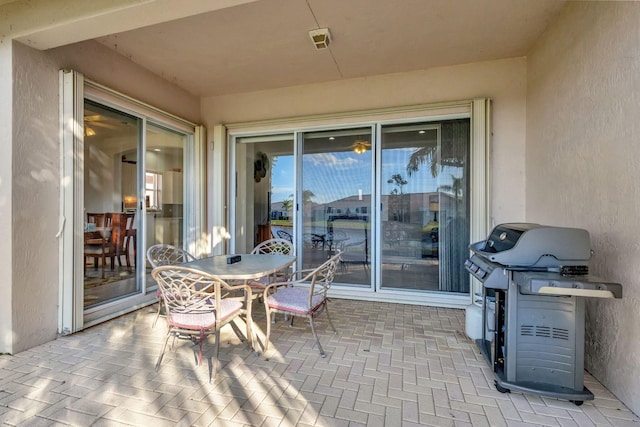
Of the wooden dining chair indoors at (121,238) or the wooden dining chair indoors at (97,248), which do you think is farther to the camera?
the wooden dining chair indoors at (121,238)

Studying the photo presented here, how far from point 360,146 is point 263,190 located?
5.39 ft

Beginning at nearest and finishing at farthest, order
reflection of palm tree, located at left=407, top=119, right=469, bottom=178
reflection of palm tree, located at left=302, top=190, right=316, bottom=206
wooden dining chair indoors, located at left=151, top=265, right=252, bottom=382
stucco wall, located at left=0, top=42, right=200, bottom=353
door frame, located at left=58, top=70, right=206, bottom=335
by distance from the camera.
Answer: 1. wooden dining chair indoors, located at left=151, top=265, right=252, bottom=382
2. stucco wall, located at left=0, top=42, right=200, bottom=353
3. door frame, located at left=58, top=70, right=206, bottom=335
4. reflection of palm tree, located at left=407, top=119, right=469, bottom=178
5. reflection of palm tree, located at left=302, top=190, right=316, bottom=206

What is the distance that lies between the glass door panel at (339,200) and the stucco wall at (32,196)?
8.76 feet

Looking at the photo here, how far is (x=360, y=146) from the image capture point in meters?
4.01

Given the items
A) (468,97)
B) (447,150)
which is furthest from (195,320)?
(468,97)

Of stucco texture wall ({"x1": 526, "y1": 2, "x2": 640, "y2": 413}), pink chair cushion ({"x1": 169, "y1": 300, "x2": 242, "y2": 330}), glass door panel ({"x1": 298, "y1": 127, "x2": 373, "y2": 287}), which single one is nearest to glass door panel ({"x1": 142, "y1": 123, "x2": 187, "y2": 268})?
glass door panel ({"x1": 298, "y1": 127, "x2": 373, "y2": 287})

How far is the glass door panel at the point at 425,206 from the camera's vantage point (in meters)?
3.64

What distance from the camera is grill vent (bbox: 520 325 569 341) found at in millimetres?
1797

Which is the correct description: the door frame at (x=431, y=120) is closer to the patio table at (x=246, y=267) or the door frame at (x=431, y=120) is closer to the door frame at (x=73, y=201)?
the patio table at (x=246, y=267)

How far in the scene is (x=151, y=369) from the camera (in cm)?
217

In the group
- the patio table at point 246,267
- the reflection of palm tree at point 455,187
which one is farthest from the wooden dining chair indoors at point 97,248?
the reflection of palm tree at point 455,187

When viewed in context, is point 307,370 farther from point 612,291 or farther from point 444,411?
point 612,291

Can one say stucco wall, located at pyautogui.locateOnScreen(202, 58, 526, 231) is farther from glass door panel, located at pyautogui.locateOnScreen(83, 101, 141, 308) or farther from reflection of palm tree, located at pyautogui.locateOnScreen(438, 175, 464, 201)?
glass door panel, located at pyautogui.locateOnScreen(83, 101, 141, 308)

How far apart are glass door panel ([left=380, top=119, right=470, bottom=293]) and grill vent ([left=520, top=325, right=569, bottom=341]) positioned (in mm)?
1800
